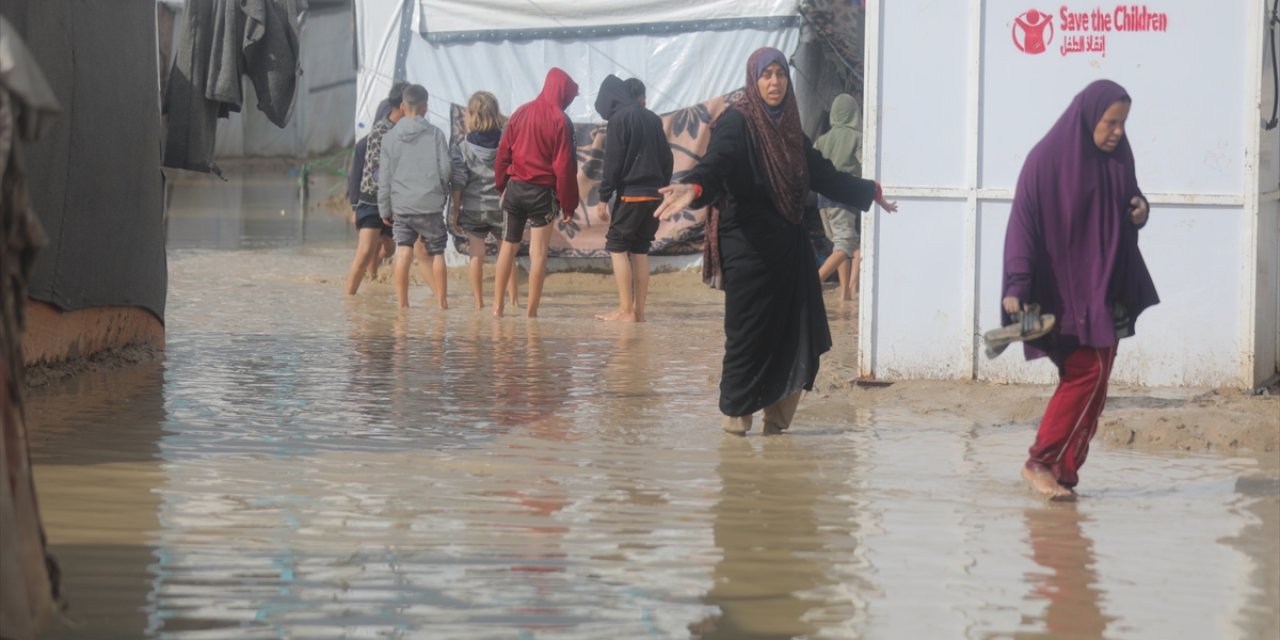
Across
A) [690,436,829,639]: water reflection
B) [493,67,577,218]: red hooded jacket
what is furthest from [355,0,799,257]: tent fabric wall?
[690,436,829,639]: water reflection

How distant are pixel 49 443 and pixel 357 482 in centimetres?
144

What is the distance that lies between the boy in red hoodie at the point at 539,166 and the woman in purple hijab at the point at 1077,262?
20.1ft

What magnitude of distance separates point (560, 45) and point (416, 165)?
3277mm

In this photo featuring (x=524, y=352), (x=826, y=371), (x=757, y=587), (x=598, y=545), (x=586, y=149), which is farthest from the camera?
(x=586, y=149)

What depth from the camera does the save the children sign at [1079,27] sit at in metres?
8.30

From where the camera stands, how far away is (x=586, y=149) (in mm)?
15164

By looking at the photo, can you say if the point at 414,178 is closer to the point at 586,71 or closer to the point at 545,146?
the point at 545,146

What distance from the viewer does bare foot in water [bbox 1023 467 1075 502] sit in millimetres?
6113

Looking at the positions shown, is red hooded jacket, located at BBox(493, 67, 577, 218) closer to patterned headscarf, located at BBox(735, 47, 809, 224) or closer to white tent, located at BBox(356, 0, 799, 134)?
white tent, located at BBox(356, 0, 799, 134)

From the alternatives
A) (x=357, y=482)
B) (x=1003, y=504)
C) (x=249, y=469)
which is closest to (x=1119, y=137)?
(x=1003, y=504)

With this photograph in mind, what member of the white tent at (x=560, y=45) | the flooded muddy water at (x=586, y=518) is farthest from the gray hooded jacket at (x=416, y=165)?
the flooded muddy water at (x=586, y=518)

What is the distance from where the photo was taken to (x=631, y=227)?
12.0 meters

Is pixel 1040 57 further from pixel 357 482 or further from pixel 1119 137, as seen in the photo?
pixel 357 482

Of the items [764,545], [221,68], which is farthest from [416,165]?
[764,545]
